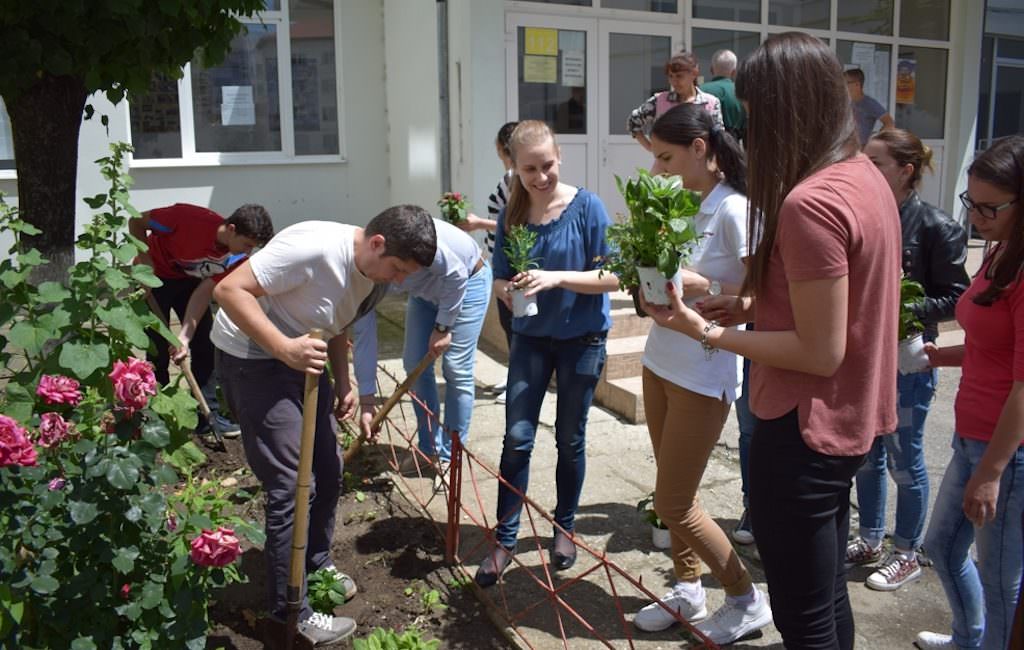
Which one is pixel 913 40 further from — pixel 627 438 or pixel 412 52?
pixel 627 438

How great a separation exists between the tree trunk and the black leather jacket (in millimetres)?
3651

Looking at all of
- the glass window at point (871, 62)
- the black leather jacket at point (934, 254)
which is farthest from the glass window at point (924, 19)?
the black leather jacket at point (934, 254)

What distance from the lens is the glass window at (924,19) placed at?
1047 cm

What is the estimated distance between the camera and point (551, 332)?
3.52 meters

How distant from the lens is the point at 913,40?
10484mm

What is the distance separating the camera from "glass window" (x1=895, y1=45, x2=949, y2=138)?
10.6 m

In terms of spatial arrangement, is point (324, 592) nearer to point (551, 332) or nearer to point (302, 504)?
point (302, 504)

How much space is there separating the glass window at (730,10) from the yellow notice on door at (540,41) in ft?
5.72

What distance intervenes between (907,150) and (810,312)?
68.6 inches

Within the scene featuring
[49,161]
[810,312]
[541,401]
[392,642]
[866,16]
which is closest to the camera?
[810,312]

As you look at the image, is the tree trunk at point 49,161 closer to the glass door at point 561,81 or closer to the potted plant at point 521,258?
the potted plant at point 521,258

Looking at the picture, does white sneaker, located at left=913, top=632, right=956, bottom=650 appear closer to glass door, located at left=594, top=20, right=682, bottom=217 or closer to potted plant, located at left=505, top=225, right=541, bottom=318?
potted plant, located at left=505, top=225, right=541, bottom=318

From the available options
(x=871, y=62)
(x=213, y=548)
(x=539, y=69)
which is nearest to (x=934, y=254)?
(x=213, y=548)

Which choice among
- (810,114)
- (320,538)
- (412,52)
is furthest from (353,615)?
(412,52)
